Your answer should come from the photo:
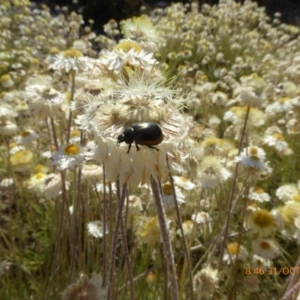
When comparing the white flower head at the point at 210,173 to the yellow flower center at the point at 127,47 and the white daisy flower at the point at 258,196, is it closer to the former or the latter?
the white daisy flower at the point at 258,196

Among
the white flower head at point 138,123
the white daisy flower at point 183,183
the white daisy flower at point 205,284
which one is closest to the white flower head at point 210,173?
the white daisy flower at point 183,183

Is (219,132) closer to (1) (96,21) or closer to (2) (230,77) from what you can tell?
(2) (230,77)

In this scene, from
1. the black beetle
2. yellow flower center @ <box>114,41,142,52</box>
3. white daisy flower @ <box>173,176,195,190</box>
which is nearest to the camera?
the black beetle

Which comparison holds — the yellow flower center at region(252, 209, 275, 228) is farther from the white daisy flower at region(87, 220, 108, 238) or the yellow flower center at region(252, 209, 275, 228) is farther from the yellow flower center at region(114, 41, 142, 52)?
the yellow flower center at region(114, 41, 142, 52)

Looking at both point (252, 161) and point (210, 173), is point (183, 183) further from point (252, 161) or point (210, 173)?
point (252, 161)

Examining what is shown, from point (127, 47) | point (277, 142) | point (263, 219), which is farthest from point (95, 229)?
point (277, 142)

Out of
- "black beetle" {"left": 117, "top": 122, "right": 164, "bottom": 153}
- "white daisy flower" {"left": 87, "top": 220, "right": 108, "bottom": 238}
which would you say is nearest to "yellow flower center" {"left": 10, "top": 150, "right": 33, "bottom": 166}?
"white daisy flower" {"left": 87, "top": 220, "right": 108, "bottom": 238}
